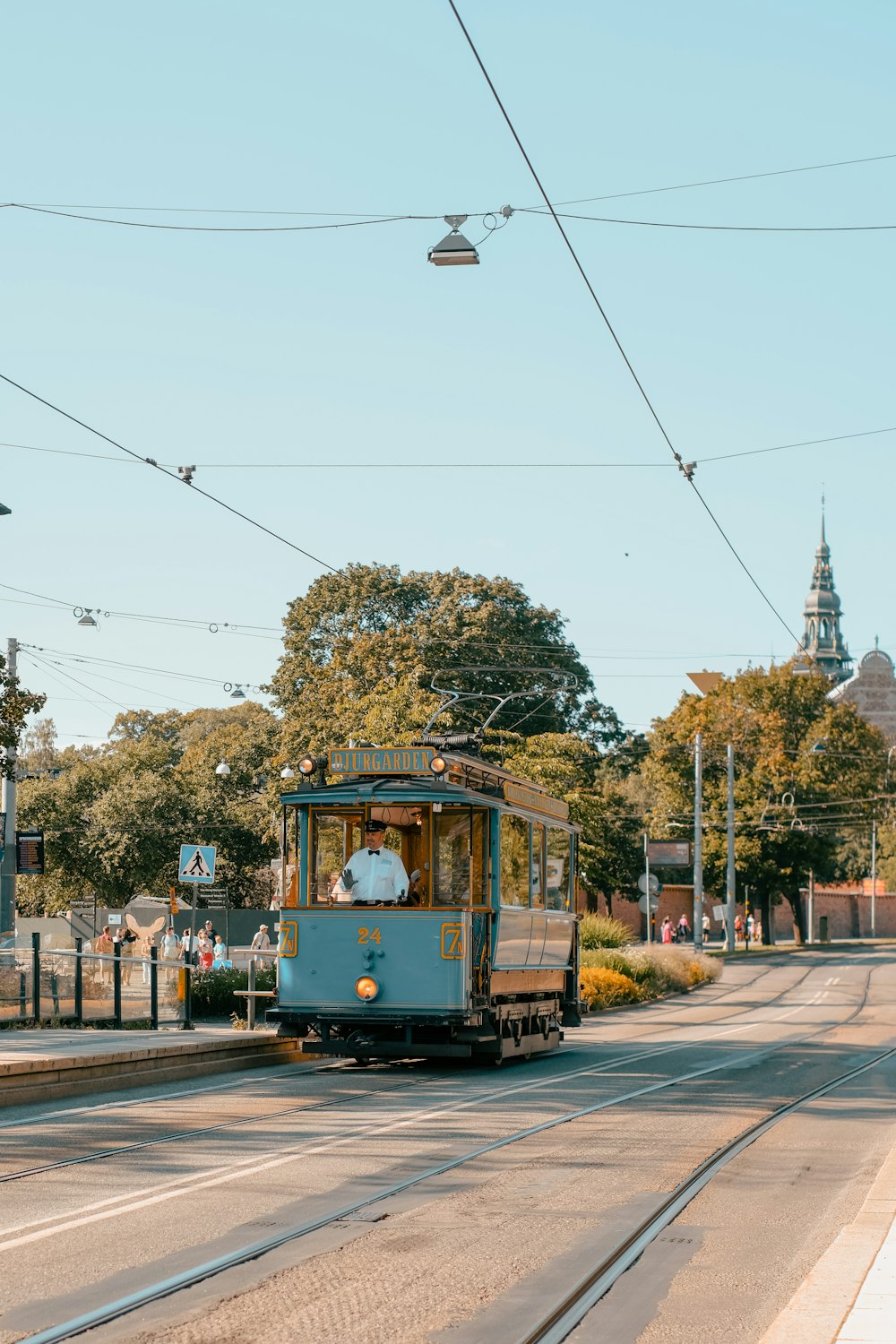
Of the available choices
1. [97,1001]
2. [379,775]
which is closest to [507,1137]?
[379,775]

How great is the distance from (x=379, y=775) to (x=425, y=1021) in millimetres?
2750

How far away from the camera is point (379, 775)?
18562mm

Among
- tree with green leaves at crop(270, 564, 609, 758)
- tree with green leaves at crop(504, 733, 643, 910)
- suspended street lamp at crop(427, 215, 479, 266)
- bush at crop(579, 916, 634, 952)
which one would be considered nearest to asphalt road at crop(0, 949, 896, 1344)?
suspended street lamp at crop(427, 215, 479, 266)

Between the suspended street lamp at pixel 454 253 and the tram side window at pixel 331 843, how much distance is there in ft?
19.9

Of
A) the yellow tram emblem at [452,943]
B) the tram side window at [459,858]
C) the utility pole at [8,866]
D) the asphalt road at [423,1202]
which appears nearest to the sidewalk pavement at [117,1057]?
the asphalt road at [423,1202]

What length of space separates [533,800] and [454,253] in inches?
266

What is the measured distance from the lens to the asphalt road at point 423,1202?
22.3ft

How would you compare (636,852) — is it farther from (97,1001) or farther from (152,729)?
(97,1001)

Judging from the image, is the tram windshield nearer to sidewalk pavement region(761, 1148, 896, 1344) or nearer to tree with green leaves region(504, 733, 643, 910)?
sidewalk pavement region(761, 1148, 896, 1344)

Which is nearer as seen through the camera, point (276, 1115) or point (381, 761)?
point (276, 1115)

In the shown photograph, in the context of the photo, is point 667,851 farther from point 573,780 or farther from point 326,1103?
point 326,1103

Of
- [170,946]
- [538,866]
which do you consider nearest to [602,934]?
[170,946]

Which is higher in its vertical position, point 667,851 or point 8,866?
point 667,851

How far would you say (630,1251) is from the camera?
8.22 meters
